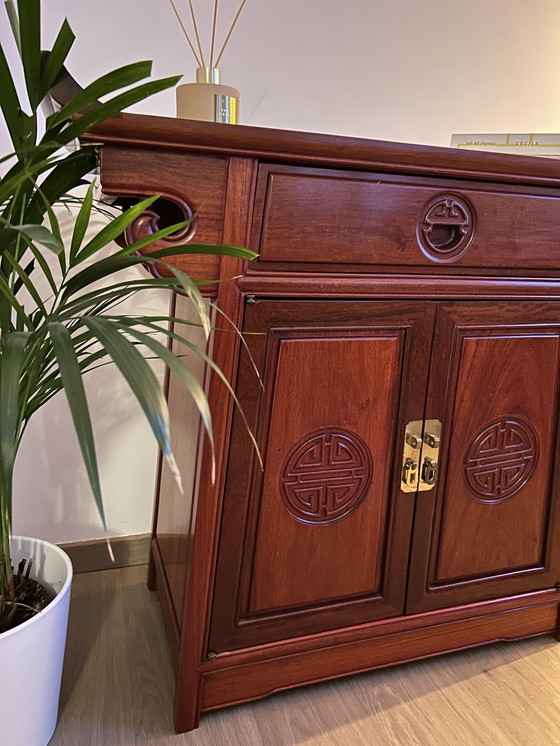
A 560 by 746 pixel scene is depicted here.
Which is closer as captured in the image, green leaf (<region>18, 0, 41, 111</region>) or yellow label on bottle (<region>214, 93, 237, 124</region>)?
green leaf (<region>18, 0, 41, 111</region>)

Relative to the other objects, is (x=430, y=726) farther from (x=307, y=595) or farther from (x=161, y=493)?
(x=161, y=493)

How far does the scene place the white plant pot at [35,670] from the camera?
90 centimetres

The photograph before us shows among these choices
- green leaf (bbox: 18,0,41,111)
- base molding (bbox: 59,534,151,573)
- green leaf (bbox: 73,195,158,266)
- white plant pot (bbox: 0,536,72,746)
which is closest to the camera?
A: green leaf (bbox: 18,0,41,111)

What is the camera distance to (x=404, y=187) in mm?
988

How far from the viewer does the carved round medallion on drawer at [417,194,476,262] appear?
1022mm

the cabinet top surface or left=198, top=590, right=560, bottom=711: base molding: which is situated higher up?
the cabinet top surface

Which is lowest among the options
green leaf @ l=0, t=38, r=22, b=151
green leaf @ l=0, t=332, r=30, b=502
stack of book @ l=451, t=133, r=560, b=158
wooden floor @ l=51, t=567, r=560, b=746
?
wooden floor @ l=51, t=567, r=560, b=746

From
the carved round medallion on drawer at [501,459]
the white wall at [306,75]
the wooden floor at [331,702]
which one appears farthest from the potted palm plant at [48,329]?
the carved round medallion on drawer at [501,459]

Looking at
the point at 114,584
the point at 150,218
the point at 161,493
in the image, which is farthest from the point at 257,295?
the point at 114,584

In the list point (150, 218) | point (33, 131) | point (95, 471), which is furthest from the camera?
point (150, 218)

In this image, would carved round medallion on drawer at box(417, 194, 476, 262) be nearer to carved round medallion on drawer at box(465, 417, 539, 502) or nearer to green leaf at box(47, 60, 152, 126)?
carved round medallion on drawer at box(465, 417, 539, 502)

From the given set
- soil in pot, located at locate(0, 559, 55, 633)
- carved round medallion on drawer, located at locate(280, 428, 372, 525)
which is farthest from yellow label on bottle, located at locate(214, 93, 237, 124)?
soil in pot, located at locate(0, 559, 55, 633)

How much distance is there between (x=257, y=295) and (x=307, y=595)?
1.83 ft

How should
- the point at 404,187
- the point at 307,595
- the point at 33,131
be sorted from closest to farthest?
the point at 33,131, the point at 404,187, the point at 307,595
